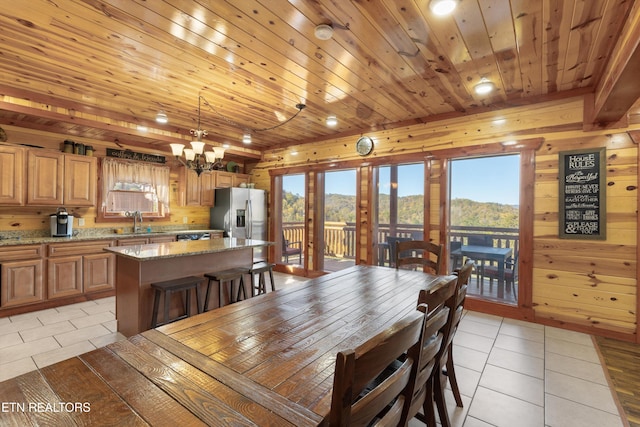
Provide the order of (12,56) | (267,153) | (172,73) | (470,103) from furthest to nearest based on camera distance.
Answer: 1. (267,153)
2. (470,103)
3. (172,73)
4. (12,56)

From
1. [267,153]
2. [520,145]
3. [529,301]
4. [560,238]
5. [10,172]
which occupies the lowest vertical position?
[529,301]

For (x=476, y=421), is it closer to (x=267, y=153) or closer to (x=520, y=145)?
(x=520, y=145)

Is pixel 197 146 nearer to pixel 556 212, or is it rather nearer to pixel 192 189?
pixel 192 189

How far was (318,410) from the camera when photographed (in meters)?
0.90

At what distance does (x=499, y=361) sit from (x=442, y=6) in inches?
115

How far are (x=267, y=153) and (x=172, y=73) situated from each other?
3.49 m

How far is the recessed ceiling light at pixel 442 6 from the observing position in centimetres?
193

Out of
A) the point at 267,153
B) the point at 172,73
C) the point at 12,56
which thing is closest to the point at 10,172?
the point at 12,56

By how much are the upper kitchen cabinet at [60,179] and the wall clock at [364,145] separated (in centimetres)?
420

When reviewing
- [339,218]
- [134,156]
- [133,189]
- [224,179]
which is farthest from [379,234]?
[134,156]

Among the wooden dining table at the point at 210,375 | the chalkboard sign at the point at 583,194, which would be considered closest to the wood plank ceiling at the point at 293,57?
the chalkboard sign at the point at 583,194

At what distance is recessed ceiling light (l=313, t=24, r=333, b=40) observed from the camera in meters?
2.22

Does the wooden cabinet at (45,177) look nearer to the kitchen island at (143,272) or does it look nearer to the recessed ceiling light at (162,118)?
the recessed ceiling light at (162,118)

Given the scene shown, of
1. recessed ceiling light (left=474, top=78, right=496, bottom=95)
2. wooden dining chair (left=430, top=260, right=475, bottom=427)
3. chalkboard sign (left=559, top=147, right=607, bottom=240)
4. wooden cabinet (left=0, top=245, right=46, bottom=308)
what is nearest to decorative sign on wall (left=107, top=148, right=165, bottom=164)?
wooden cabinet (left=0, top=245, right=46, bottom=308)
